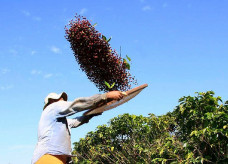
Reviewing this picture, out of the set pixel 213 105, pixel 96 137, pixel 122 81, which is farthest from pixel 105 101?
pixel 96 137

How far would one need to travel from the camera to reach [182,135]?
4680 mm

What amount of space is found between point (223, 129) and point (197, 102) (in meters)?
0.73

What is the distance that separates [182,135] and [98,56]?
188 cm

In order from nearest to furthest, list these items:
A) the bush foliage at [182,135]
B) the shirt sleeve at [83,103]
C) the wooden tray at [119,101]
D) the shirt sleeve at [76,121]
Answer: the shirt sleeve at [83,103], the wooden tray at [119,101], the shirt sleeve at [76,121], the bush foliage at [182,135]

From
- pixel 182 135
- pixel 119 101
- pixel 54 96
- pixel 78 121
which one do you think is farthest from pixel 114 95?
pixel 182 135

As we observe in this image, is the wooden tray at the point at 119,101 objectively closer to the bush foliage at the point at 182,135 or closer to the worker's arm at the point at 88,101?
the worker's arm at the point at 88,101

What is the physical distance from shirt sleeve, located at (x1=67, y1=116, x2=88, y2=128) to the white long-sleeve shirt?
6 centimetres

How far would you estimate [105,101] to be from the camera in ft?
9.89

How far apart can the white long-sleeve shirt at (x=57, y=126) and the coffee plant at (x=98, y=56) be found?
84cm

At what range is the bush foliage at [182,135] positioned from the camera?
13.0 ft

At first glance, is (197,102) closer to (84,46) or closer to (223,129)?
(223,129)

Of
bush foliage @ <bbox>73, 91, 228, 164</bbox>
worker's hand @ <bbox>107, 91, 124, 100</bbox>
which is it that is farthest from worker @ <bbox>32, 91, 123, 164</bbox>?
bush foliage @ <bbox>73, 91, 228, 164</bbox>

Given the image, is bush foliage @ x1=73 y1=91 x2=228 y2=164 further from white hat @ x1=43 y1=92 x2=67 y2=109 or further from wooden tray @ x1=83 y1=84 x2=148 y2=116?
white hat @ x1=43 y1=92 x2=67 y2=109

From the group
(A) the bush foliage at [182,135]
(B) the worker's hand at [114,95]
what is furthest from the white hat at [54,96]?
(A) the bush foliage at [182,135]
